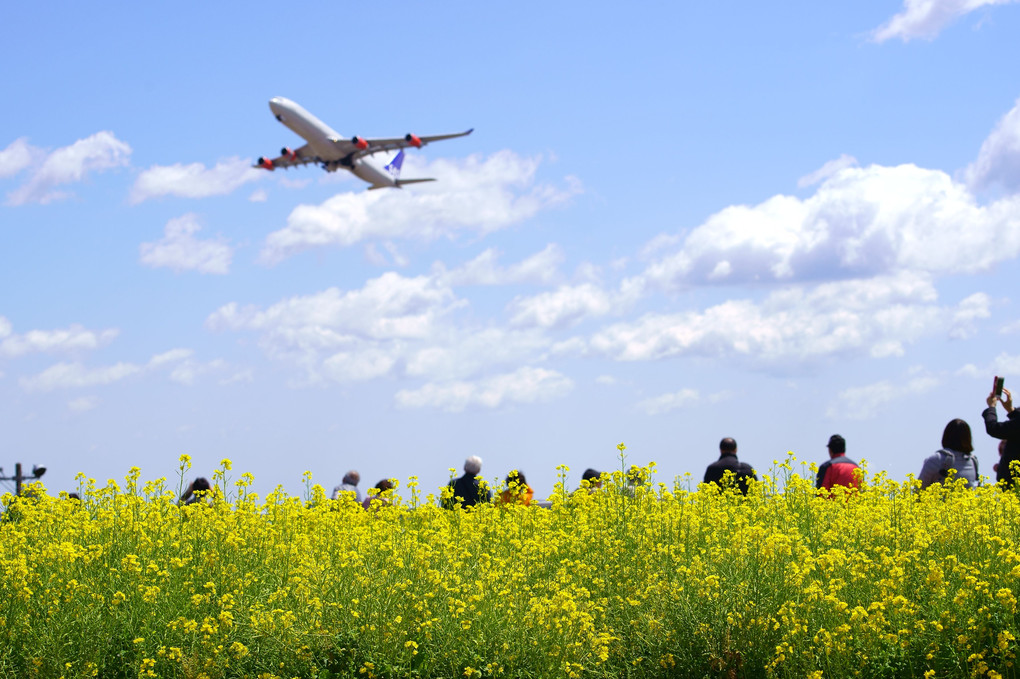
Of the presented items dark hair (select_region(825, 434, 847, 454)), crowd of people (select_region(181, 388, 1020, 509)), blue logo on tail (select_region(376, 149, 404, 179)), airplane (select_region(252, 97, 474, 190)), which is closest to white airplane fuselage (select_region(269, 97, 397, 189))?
airplane (select_region(252, 97, 474, 190))

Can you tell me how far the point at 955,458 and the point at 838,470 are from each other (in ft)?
4.07

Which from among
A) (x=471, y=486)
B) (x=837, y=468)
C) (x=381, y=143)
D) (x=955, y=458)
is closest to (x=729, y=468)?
(x=837, y=468)

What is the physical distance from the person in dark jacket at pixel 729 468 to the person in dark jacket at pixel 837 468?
2.57 ft

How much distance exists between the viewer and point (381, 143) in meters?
39.8

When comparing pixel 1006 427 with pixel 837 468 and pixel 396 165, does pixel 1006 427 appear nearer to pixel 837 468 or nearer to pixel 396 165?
pixel 837 468

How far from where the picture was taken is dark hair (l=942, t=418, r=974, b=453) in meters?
10.1

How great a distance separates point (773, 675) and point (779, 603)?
1.46 ft

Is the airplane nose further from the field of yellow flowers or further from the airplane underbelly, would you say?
the field of yellow flowers

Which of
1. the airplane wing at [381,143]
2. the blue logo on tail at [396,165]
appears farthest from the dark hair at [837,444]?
the blue logo on tail at [396,165]

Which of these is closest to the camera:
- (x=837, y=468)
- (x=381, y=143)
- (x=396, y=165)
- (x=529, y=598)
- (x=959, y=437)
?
(x=529, y=598)

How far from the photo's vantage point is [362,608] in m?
5.60

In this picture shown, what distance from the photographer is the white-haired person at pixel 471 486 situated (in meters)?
10.5

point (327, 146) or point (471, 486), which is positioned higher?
point (327, 146)

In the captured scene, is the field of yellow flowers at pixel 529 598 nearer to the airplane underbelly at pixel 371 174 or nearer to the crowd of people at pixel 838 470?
the crowd of people at pixel 838 470
